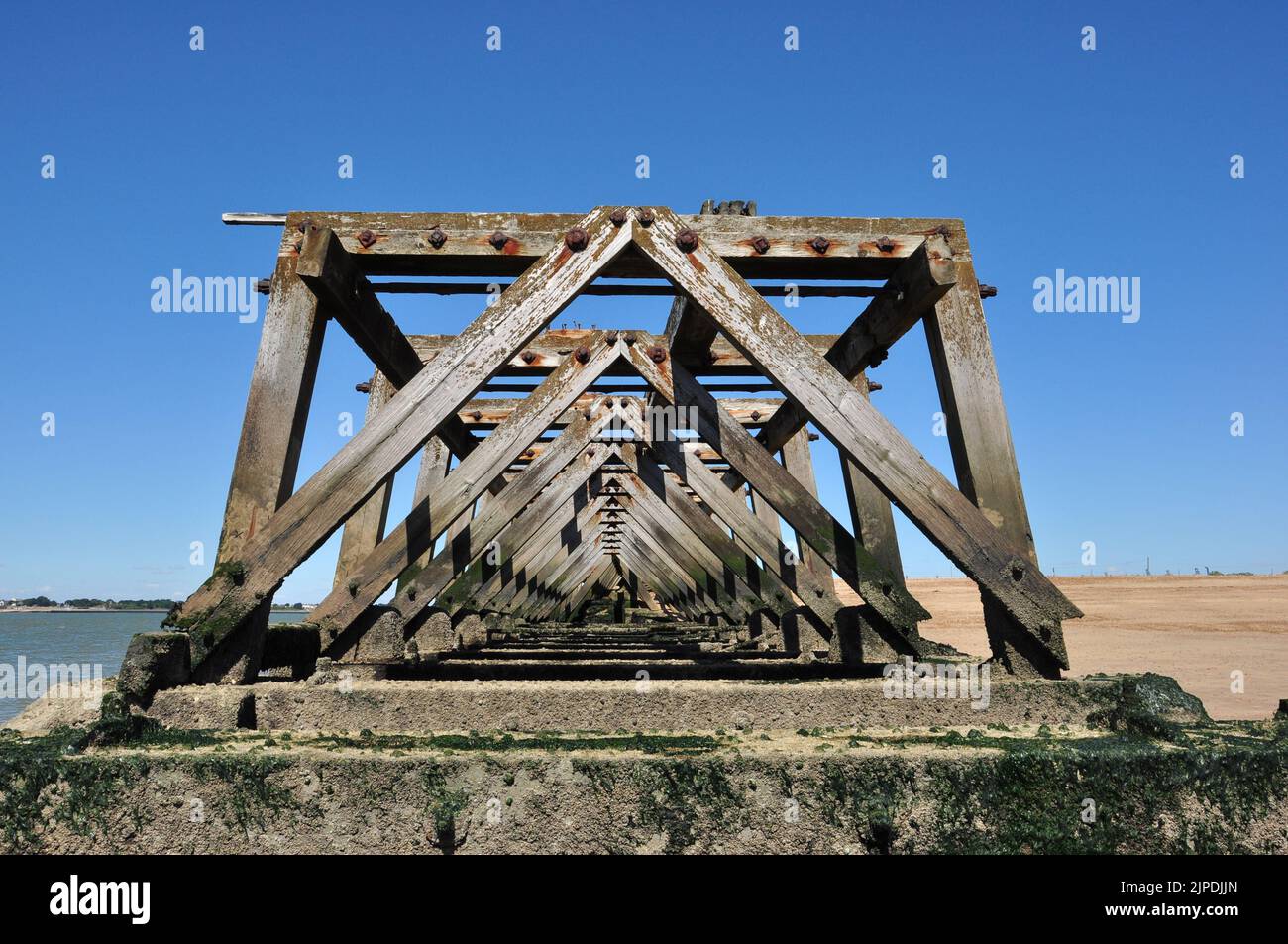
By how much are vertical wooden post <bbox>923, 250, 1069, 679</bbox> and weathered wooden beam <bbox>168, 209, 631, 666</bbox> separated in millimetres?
1631

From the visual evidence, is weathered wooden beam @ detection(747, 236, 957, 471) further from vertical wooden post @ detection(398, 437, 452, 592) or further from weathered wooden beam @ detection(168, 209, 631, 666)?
vertical wooden post @ detection(398, 437, 452, 592)

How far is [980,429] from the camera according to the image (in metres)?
4.18

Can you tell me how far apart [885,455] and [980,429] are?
0.64 m

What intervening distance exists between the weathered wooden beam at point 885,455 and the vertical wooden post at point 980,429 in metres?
0.14

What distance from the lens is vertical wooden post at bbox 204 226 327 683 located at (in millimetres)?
3812

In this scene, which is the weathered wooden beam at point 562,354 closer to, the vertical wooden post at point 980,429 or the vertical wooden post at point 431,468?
the vertical wooden post at point 431,468

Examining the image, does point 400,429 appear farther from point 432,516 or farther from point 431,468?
point 431,468

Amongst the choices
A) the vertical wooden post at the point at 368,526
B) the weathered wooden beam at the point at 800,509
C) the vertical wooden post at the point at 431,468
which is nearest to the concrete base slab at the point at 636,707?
the weathered wooden beam at the point at 800,509

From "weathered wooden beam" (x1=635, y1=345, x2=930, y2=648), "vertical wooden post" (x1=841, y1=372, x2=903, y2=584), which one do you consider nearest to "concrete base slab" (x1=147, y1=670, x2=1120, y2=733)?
"weathered wooden beam" (x1=635, y1=345, x2=930, y2=648)

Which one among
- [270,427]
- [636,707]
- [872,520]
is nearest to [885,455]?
[636,707]

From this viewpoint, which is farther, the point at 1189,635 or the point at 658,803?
the point at 1189,635

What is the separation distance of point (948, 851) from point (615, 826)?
34.8 inches

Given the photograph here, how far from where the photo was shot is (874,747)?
257cm
